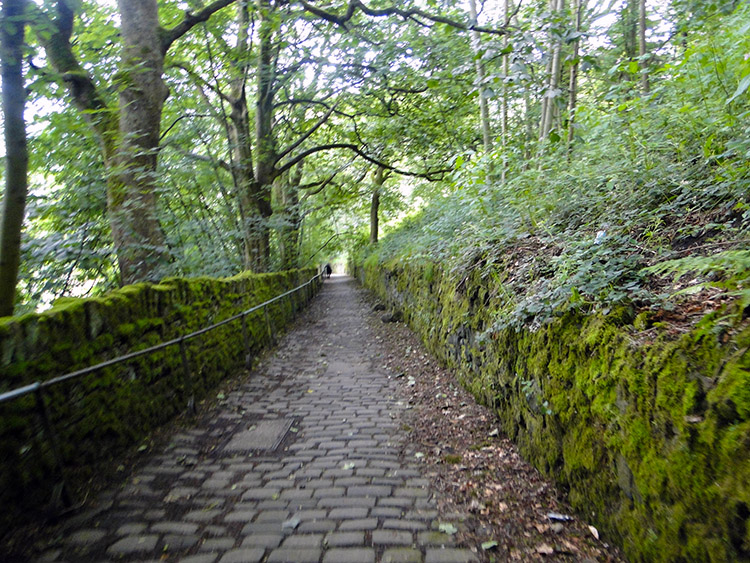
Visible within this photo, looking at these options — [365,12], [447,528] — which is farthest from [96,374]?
[365,12]

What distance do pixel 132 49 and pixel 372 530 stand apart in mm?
7567

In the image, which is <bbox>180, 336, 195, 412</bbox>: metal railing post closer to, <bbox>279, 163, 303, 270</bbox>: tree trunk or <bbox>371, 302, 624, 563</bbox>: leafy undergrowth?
<bbox>371, 302, 624, 563</bbox>: leafy undergrowth

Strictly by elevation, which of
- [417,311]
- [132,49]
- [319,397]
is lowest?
[319,397]

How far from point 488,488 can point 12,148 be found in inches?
192

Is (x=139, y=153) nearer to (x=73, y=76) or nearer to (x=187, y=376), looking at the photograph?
(x=73, y=76)

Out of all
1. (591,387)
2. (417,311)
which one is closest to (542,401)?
(591,387)

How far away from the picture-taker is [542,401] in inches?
129

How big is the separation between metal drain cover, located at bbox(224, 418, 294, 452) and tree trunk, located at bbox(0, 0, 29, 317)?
7.80 ft

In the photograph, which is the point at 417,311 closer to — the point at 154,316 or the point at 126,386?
the point at 154,316

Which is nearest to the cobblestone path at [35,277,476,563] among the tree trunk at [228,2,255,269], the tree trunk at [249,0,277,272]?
the tree trunk at [228,2,255,269]

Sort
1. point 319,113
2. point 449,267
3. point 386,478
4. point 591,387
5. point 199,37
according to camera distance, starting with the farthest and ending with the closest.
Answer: point 319,113, point 199,37, point 449,267, point 386,478, point 591,387

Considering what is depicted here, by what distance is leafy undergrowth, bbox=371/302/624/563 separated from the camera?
2.54 metres

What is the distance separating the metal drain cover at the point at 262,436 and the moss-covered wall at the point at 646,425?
2.45 m

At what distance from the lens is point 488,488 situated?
3309mm
